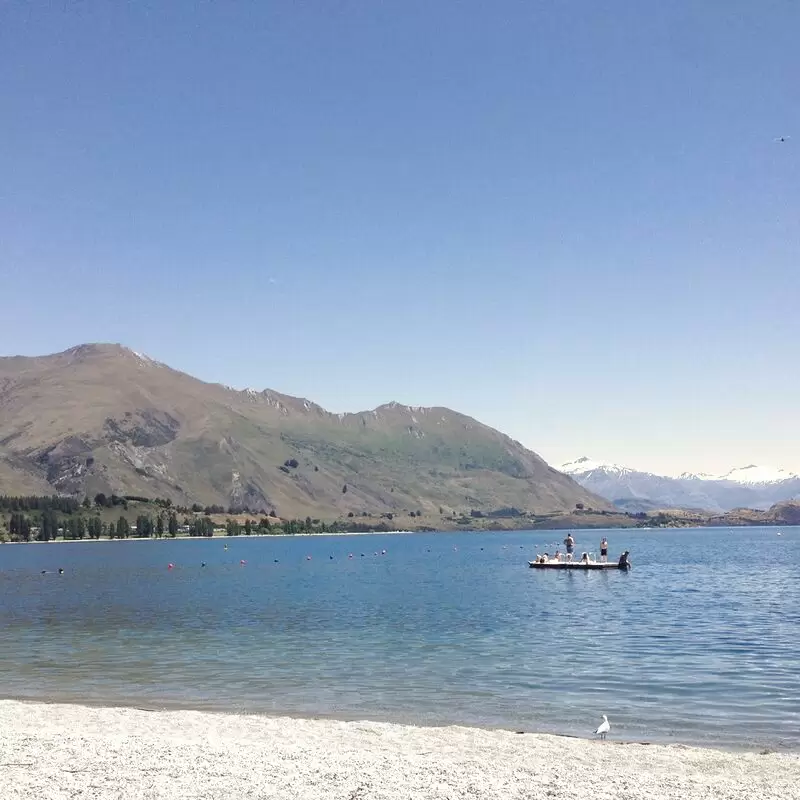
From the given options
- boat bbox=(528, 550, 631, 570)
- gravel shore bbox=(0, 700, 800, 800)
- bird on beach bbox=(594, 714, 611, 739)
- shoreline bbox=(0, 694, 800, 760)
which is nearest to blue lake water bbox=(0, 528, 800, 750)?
shoreline bbox=(0, 694, 800, 760)

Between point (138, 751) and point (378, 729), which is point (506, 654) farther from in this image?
point (138, 751)

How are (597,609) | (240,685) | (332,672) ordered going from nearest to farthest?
(240,685), (332,672), (597,609)

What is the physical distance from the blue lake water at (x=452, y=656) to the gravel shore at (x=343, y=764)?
413 cm

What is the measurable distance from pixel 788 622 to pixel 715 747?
38.5 metres

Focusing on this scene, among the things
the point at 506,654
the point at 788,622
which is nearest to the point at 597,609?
the point at 788,622

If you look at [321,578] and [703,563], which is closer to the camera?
[321,578]

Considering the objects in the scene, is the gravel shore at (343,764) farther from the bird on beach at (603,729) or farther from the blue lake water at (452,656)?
the blue lake water at (452,656)

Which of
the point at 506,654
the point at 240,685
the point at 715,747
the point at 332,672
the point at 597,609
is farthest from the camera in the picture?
the point at 597,609

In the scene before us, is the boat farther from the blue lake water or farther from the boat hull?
the blue lake water

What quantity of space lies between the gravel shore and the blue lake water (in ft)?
13.6

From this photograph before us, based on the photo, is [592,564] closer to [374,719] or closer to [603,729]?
[374,719]

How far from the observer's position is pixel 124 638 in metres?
63.2

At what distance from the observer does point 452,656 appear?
166 ft

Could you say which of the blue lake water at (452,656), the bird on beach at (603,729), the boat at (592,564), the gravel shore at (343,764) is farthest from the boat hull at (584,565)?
the gravel shore at (343,764)
